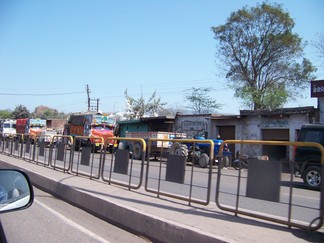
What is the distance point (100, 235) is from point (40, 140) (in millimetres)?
10240

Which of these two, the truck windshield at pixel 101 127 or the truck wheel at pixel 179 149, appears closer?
the truck wheel at pixel 179 149

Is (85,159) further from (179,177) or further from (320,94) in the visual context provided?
(320,94)

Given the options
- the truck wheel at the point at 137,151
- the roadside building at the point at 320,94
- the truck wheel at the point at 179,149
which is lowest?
the truck wheel at the point at 137,151

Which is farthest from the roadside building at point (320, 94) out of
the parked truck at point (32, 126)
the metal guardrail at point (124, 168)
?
the parked truck at point (32, 126)

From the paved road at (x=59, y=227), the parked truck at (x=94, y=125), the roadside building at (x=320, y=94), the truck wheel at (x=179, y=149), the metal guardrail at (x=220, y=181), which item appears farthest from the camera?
the parked truck at (x=94, y=125)

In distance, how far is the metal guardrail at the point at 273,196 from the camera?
5.20 m

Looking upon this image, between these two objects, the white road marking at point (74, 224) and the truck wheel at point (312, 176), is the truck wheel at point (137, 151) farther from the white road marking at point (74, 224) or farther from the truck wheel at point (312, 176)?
the truck wheel at point (312, 176)

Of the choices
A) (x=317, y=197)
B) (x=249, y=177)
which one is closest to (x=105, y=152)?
(x=249, y=177)

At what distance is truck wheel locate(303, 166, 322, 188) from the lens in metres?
4.92

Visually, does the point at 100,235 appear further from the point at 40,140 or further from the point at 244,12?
the point at 244,12

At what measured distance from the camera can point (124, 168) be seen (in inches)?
356

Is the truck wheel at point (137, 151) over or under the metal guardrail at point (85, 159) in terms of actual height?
over

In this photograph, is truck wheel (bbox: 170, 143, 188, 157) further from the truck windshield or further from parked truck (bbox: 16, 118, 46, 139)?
parked truck (bbox: 16, 118, 46, 139)

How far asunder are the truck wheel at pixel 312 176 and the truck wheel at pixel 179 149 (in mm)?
2743
